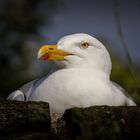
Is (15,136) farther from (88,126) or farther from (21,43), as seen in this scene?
(21,43)

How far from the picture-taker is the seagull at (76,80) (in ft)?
14.0

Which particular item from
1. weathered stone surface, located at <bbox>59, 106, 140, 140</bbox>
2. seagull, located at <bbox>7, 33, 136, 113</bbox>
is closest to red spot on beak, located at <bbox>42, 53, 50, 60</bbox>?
seagull, located at <bbox>7, 33, 136, 113</bbox>

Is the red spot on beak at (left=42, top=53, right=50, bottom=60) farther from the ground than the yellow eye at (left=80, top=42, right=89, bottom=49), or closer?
closer

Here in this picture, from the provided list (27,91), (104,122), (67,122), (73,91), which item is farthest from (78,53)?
(104,122)

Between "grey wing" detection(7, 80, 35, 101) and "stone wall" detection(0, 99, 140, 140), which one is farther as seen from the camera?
"grey wing" detection(7, 80, 35, 101)

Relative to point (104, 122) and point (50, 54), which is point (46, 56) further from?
point (104, 122)

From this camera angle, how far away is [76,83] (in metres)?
4.34

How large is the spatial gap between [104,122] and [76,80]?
2.55 ft

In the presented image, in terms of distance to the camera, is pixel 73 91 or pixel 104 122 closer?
pixel 104 122

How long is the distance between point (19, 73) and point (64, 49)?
528 centimetres

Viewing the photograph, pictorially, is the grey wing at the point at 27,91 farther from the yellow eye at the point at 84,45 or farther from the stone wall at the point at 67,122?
the stone wall at the point at 67,122

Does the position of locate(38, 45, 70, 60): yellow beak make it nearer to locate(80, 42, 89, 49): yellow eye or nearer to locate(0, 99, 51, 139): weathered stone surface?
locate(80, 42, 89, 49): yellow eye

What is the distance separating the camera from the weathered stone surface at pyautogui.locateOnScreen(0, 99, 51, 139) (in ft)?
11.8

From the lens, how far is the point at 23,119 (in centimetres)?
363
